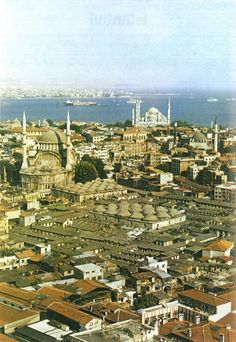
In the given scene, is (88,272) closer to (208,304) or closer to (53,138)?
(208,304)

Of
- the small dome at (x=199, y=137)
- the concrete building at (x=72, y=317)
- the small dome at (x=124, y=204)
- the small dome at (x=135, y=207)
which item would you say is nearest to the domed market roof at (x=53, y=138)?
the small dome at (x=199, y=137)

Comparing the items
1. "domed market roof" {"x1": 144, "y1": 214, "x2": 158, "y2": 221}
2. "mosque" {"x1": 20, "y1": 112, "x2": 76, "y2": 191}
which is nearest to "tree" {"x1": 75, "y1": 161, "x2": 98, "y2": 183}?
"mosque" {"x1": 20, "y1": 112, "x2": 76, "y2": 191}

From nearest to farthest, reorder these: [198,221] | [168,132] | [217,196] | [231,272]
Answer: [231,272]
[198,221]
[217,196]
[168,132]

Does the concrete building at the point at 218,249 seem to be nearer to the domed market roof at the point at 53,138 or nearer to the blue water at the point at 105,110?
the domed market roof at the point at 53,138

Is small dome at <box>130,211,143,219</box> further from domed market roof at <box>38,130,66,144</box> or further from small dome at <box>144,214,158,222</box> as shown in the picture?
domed market roof at <box>38,130,66,144</box>

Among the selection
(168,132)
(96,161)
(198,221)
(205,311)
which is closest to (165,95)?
(168,132)

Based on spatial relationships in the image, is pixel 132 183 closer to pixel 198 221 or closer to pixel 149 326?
pixel 198 221

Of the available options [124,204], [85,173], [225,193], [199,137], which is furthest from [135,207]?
[199,137]
